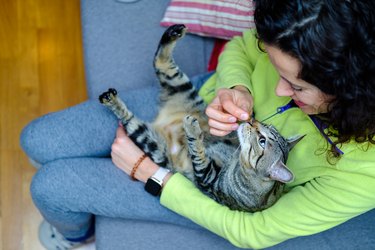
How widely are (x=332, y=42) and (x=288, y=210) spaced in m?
0.45

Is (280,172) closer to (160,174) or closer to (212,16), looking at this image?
(160,174)

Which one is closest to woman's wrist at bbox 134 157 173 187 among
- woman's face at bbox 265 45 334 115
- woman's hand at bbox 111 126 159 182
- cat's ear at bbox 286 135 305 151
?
woman's hand at bbox 111 126 159 182

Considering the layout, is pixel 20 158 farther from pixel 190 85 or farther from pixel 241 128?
pixel 241 128

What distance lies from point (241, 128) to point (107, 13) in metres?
0.68

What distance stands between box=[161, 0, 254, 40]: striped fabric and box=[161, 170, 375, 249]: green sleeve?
23.2 inches

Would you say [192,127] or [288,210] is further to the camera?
[192,127]

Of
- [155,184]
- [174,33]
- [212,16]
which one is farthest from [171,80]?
[155,184]

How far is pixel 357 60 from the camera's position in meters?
0.85

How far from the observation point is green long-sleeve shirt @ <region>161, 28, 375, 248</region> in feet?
3.41

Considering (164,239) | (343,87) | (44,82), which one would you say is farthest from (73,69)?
(343,87)

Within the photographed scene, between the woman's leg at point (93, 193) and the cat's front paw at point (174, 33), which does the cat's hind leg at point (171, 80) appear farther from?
the woman's leg at point (93, 193)

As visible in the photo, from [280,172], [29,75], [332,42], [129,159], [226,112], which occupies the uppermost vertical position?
[332,42]

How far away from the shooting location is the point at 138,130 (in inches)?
56.6

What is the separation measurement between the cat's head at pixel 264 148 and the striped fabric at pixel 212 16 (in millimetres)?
374
